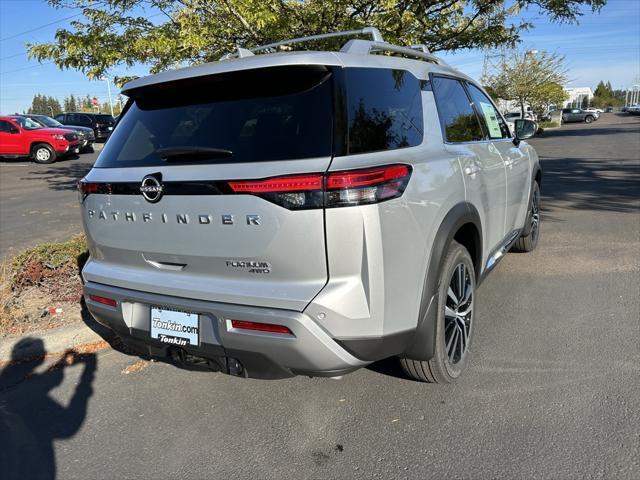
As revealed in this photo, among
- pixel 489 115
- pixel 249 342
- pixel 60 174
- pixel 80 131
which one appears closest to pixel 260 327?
pixel 249 342

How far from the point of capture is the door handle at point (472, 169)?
324 centimetres

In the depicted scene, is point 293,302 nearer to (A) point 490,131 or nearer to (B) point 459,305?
(B) point 459,305

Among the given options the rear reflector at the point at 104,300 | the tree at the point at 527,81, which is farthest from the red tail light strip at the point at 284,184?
the tree at the point at 527,81

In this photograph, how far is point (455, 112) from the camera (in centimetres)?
356

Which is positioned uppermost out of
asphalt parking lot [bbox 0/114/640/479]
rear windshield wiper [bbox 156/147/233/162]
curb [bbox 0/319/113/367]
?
rear windshield wiper [bbox 156/147/233/162]

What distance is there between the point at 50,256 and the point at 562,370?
14.7 ft

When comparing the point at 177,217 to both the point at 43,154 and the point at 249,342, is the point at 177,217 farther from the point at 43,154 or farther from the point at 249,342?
the point at 43,154

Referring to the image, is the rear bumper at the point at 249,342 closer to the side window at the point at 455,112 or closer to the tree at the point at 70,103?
the side window at the point at 455,112

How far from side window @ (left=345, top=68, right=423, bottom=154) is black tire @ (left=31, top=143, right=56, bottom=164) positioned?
20.9m

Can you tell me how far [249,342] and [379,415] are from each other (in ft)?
3.29

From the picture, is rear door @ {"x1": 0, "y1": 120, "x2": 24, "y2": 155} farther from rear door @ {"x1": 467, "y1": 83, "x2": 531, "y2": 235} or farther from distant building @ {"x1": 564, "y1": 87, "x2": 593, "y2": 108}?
distant building @ {"x1": 564, "y1": 87, "x2": 593, "y2": 108}

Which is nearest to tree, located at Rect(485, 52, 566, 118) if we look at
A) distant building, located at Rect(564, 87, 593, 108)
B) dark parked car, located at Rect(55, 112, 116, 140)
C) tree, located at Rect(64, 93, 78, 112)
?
dark parked car, located at Rect(55, 112, 116, 140)

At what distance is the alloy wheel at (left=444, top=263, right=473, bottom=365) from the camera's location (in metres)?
3.15

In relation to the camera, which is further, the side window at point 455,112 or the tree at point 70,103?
the tree at point 70,103
